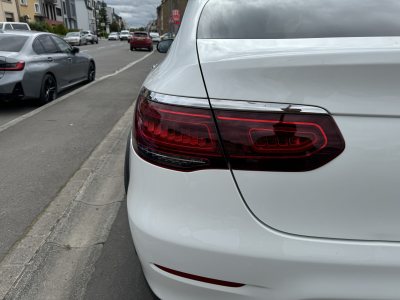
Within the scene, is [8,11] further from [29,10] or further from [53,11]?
[53,11]

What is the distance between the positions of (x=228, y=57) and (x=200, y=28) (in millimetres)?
426

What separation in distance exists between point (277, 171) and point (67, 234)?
78.9 inches

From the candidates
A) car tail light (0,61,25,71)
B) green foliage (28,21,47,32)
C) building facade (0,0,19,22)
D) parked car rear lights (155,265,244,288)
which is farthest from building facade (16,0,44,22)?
parked car rear lights (155,265,244,288)

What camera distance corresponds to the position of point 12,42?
660cm

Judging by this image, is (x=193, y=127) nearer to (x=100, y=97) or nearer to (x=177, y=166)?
(x=177, y=166)

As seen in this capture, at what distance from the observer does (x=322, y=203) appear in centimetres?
108

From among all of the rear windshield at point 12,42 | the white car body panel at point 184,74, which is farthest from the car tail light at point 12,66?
the white car body panel at point 184,74

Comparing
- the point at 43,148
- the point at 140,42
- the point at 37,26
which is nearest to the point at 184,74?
the point at 43,148

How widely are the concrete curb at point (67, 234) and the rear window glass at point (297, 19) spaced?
169cm

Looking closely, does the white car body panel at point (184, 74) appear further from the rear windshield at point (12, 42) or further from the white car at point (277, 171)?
the rear windshield at point (12, 42)

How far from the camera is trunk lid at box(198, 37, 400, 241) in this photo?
1024mm

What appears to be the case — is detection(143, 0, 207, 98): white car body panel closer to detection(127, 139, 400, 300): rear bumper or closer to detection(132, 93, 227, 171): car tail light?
detection(132, 93, 227, 171): car tail light

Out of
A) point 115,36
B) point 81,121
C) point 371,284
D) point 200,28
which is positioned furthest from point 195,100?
point 115,36

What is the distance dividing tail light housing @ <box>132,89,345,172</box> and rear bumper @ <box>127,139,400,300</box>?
2.2 inches
